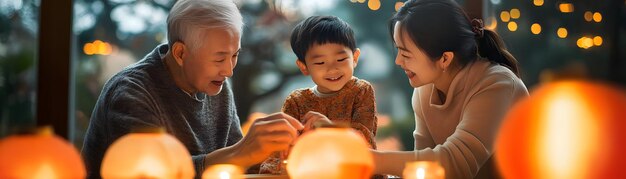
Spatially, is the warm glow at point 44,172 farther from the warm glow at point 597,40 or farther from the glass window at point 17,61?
the warm glow at point 597,40

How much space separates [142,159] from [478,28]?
1.14m

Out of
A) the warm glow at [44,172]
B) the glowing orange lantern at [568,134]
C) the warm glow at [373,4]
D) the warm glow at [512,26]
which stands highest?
the glowing orange lantern at [568,134]

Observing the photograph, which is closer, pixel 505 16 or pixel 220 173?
pixel 220 173

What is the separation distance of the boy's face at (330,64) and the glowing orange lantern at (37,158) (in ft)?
2.91

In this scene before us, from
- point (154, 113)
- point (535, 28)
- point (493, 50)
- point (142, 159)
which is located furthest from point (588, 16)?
point (142, 159)

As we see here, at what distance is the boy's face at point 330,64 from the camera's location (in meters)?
2.07

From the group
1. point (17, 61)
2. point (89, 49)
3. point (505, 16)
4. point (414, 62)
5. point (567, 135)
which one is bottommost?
point (17, 61)

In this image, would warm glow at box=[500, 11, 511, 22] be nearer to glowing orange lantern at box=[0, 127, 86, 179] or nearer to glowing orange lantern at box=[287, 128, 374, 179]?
glowing orange lantern at box=[287, 128, 374, 179]

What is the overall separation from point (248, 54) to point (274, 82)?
148 mm

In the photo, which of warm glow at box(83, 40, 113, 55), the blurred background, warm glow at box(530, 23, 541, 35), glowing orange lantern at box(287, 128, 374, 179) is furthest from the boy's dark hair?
warm glow at box(530, 23, 541, 35)

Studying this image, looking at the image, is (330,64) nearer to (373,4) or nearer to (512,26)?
(373,4)

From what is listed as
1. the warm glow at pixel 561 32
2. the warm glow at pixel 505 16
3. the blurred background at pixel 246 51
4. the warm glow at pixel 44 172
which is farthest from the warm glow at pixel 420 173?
the warm glow at pixel 561 32

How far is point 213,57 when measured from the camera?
6.79 ft

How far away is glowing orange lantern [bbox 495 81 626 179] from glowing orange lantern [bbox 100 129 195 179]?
1.81ft
